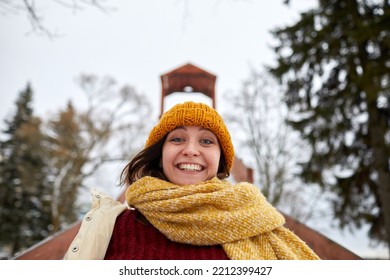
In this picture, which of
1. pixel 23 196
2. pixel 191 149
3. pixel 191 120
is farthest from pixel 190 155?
pixel 23 196

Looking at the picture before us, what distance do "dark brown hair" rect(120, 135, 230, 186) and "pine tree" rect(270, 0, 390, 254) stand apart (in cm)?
369

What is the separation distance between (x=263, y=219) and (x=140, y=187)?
453mm

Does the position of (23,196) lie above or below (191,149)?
below

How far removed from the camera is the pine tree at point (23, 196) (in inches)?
407

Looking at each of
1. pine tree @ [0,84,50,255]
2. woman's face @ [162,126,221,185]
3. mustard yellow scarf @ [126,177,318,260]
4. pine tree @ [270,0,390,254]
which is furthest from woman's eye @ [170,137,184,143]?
pine tree @ [0,84,50,255]

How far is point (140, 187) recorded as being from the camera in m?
1.04

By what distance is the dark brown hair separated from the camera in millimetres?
1176

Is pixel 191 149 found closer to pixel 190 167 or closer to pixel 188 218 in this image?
pixel 190 167

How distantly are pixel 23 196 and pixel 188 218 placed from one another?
1193 cm

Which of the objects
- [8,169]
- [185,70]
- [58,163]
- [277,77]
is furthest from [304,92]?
[8,169]

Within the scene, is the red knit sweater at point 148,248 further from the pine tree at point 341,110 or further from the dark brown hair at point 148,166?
the pine tree at point 341,110

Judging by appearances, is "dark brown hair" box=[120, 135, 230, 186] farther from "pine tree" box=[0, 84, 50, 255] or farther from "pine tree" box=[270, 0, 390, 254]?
"pine tree" box=[0, 84, 50, 255]

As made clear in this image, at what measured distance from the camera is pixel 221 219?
916mm

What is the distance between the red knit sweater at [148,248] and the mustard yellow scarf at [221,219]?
34 mm
